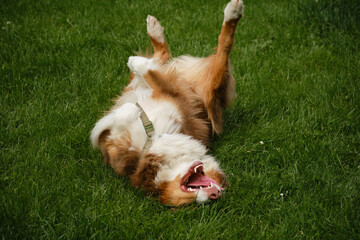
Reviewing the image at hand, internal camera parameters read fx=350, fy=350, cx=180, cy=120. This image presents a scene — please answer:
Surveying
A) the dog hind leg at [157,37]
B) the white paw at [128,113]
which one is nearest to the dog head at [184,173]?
the white paw at [128,113]

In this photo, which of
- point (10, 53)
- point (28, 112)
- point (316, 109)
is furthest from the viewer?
point (10, 53)

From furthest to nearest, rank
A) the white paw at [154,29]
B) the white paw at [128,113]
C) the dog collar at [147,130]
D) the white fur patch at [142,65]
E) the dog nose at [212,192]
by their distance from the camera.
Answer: the white paw at [154,29] < the white fur patch at [142,65] < the white paw at [128,113] < the dog collar at [147,130] < the dog nose at [212,192]

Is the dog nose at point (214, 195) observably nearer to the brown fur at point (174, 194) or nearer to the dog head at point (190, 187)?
the dog head at point (190, 187)

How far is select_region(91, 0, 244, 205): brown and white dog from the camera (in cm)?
252

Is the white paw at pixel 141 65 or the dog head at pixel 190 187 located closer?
the dog head at pixel 190 187

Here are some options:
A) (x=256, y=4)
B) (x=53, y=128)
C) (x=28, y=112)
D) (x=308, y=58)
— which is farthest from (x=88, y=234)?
(x=256, y=4)

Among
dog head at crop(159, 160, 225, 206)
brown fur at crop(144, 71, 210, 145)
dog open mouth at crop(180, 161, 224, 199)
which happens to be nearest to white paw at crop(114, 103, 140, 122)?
brown fur at crop(144, 71, 210, 145)

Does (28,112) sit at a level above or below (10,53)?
below

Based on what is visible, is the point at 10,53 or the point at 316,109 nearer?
the point at 316,109

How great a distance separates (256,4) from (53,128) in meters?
3.77

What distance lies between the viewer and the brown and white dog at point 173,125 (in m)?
2.52

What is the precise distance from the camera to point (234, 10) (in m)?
3.04

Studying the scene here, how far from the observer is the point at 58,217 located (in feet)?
7.97

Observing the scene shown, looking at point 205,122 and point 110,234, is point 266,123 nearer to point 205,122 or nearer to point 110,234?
point 205,122
